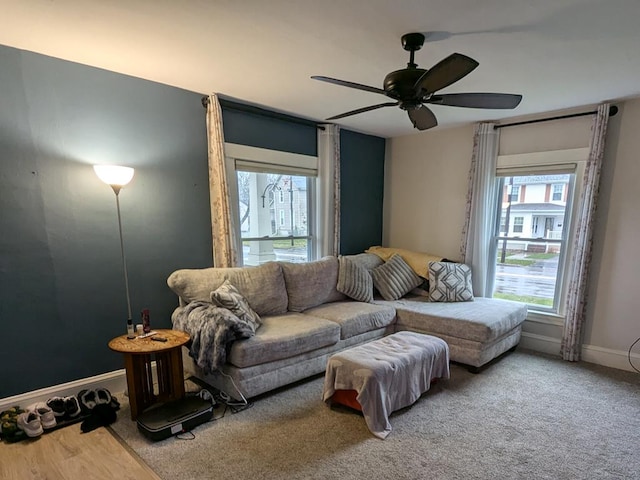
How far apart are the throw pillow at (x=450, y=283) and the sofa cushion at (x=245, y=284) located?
177 cm

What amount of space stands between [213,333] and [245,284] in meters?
0.71

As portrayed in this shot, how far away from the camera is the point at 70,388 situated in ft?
8.66

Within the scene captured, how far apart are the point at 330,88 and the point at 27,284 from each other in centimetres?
280

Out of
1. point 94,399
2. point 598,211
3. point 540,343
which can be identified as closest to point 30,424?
point 94,399

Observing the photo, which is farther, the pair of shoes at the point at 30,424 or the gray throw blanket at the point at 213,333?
the gray throw blanket at the point at 213,333

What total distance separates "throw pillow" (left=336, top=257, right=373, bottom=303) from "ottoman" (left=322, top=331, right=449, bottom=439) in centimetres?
106

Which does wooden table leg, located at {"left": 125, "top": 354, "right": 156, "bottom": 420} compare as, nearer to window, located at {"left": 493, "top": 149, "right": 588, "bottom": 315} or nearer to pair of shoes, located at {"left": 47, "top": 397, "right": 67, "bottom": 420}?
pair of shoes, located at {"left": 47, "top": 397, "right": 67, "bottom": 420}

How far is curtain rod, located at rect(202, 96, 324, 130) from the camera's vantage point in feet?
10.9

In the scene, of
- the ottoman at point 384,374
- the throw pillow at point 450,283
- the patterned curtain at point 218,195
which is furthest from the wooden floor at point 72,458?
the throw pillow at point 450,283

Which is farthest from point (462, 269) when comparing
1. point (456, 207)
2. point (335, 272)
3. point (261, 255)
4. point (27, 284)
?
point (27, 284)

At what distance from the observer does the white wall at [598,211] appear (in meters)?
3.29

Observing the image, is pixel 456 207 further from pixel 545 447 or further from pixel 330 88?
pixel 545 447

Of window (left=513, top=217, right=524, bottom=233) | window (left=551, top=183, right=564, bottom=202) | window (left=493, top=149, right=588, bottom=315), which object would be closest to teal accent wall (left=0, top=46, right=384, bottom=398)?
window (left=493, top=149, right=588, bottom=315)

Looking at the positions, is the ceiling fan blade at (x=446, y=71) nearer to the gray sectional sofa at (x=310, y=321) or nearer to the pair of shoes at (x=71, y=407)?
the gray sectional sofa at (x=310, y=321)
